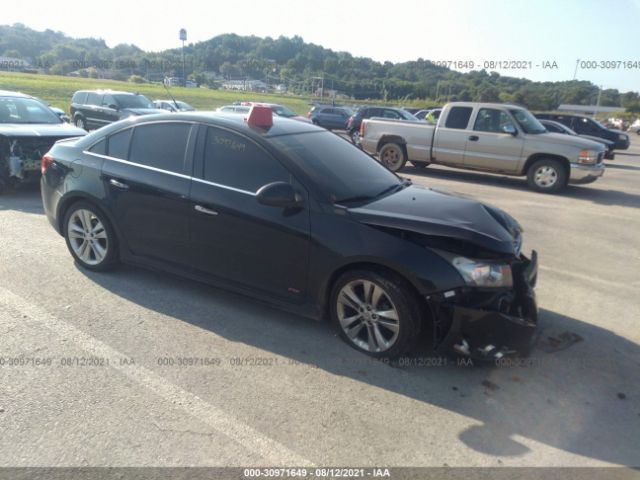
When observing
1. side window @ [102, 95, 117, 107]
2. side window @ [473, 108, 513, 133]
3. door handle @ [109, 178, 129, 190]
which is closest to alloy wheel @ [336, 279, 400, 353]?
door handle @ [109, 178, 129, 190]

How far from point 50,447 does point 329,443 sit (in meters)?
1.50

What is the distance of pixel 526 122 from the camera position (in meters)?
11.4

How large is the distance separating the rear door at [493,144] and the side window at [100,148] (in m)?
9.09

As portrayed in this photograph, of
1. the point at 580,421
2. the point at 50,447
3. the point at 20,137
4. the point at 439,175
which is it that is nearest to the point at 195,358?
the point at 50,447

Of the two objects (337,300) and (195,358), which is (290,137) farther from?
(195,358)

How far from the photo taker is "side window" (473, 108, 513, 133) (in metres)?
11.5

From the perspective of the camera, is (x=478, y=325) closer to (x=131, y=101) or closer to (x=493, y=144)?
(x=493, y=144)

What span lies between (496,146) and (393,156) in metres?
2.66

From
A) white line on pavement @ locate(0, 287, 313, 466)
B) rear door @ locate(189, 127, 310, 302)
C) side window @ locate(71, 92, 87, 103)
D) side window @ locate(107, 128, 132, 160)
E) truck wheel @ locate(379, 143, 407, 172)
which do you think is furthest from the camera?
side window @ locate(71, 92, 87, 103)

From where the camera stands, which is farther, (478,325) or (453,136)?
(453,136)

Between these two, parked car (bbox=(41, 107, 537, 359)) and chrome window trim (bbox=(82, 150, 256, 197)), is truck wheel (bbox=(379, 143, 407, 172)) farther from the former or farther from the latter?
chrome window trim (bbox=(82, 150, 256, 197))

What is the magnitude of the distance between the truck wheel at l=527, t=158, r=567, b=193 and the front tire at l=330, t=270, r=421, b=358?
29.3ft

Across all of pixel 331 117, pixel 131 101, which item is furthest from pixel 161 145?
pixel 331 117

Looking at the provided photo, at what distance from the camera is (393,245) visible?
3408 millimetres
